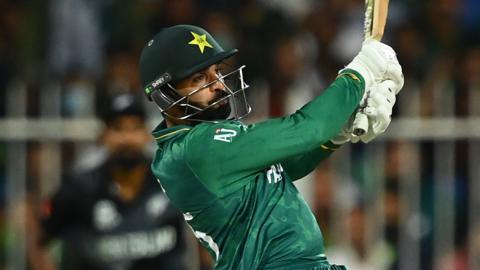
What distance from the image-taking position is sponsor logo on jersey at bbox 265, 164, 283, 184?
20.1 ft

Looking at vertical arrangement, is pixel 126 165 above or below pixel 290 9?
below

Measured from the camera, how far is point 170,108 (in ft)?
20.4

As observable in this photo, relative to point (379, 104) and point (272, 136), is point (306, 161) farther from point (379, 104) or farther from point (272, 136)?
point (272, 136)

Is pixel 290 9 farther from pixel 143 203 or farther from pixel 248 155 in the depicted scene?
pixel 248 155

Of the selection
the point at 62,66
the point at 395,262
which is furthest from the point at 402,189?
the point at 62,66

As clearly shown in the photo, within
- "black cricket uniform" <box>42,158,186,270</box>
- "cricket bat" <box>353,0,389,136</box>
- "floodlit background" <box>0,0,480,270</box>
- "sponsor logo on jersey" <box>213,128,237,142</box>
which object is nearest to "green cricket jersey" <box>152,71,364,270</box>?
"sponsor logo on jersey" <box>213,128,237,142</box>

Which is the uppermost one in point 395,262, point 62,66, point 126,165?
point 62,66

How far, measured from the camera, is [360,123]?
19.8 ft

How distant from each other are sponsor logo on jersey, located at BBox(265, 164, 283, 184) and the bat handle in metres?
0.39

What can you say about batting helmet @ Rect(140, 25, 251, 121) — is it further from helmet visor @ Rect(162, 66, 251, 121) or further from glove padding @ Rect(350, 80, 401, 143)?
glove padding @ Rect(350, 80, 401, 143)

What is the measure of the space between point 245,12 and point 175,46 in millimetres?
5462

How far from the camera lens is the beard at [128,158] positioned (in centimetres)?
905

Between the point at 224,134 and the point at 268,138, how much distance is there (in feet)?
0.65

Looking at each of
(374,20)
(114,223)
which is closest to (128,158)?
(114,223)
